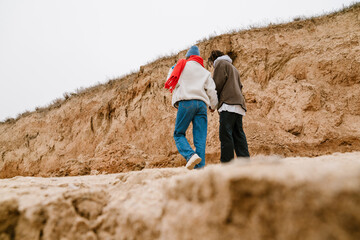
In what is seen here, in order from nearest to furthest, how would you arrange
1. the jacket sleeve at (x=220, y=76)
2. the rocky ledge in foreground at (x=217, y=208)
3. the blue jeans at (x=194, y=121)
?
the rocky ledge in foreground at (x=217, y=208) < the blue jeans at (x=194, y=121) < the jacket sleeve at (x=220, y=76)

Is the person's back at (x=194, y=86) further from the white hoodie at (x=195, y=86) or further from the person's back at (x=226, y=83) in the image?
the person's back at (x=226, y=83)

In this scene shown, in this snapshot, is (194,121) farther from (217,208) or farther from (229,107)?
(217,208)

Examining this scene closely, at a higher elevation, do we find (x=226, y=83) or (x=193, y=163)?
(x=226, y=83)

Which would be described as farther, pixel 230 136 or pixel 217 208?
pixel 230 136

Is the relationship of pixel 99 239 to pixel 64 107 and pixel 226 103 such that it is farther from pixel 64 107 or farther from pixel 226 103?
pixel 64 107

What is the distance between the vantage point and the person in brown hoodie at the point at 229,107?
10.0ft

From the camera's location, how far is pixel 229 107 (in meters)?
3.16

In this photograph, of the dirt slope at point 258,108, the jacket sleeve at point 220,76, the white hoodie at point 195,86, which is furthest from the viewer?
the dirt slope at point 258,108

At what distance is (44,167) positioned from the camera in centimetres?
830

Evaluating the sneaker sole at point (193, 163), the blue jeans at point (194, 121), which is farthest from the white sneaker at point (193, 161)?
the blue jeans at point (194, 121)

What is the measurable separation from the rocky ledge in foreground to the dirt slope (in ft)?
14.5

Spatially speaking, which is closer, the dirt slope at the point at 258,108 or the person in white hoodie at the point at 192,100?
the person in white hoodie at the point at 192,100

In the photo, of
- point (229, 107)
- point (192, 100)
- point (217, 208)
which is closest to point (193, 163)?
point (192, 100)

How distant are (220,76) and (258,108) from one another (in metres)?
2.82
